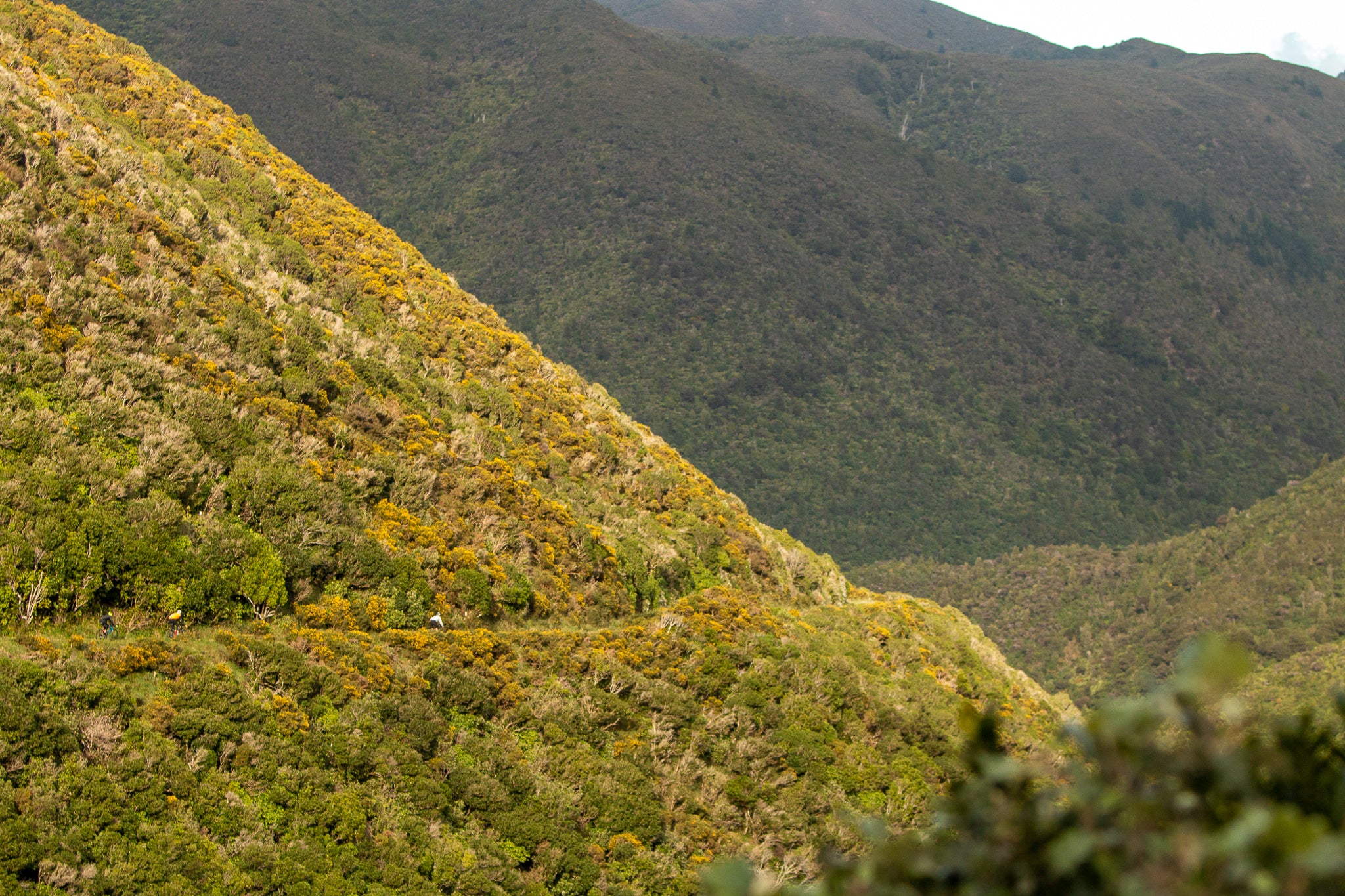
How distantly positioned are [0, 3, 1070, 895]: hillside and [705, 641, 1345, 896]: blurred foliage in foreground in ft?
22.6

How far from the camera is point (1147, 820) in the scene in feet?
8.19

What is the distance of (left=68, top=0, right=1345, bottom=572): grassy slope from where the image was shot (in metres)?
120

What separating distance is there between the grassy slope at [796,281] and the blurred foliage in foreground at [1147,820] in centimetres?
10744

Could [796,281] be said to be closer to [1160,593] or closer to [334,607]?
[1160,593]

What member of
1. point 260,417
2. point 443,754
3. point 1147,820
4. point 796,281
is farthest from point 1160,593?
point 1147,820

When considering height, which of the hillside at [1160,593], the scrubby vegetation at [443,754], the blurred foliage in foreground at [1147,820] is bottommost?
the hillside at [1160,593]

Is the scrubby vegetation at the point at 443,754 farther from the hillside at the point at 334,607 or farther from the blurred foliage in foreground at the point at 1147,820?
the blurred foliage in foreground at the point at 1147,820

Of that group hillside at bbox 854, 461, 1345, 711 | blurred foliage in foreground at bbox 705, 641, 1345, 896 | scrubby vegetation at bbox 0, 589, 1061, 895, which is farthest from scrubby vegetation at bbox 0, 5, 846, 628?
hillside at bbox 854, 461, 1345, 711

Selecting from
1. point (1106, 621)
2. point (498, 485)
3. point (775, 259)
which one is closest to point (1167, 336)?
point (775, 259)

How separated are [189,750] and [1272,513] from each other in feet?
331

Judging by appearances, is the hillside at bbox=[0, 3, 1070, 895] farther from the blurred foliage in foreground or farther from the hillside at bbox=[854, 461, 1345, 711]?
the hillside at bbox=[854, 461, 1345, 711]

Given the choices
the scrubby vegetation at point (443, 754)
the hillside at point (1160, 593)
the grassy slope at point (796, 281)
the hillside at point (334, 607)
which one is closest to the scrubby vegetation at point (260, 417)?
the hillside at point (334, 607)

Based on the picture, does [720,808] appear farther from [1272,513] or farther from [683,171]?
[683,171]

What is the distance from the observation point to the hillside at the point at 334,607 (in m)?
10.3
